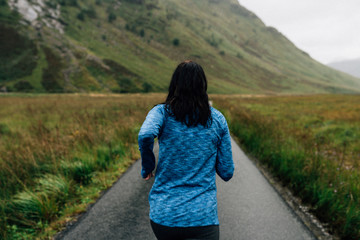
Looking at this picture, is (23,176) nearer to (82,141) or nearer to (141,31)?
(82,141)

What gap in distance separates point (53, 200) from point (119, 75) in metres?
89.6

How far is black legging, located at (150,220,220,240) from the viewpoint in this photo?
4.69 feet

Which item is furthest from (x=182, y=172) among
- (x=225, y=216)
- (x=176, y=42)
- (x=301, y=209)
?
(x=176, y=42)

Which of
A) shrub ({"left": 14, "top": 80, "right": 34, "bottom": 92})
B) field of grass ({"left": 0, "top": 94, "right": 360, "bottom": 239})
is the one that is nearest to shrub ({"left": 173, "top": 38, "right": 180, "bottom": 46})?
shrub ({"left": 14, "top": 80, "right": 34, "bottom": 92})

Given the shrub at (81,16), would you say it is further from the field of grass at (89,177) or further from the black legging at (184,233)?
the black legging at (184,233)

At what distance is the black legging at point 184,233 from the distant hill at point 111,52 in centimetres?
8069

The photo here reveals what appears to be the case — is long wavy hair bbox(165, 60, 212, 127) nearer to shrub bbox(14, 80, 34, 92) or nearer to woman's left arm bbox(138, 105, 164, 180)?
woman's left arm bbox(138, 105, 164, 180)

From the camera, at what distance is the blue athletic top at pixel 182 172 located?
1.46m

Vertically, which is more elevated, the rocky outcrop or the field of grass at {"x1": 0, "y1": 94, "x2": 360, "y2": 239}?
the rocky outcrop

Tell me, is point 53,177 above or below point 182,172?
below

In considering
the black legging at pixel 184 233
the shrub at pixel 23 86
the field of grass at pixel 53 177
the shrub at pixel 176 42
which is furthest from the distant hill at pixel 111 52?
the black legging at pixel 184 233

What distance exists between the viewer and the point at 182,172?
61.4 inches

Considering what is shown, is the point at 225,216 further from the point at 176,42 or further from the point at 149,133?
the point at 176,42

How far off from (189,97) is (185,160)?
503 millimetres
